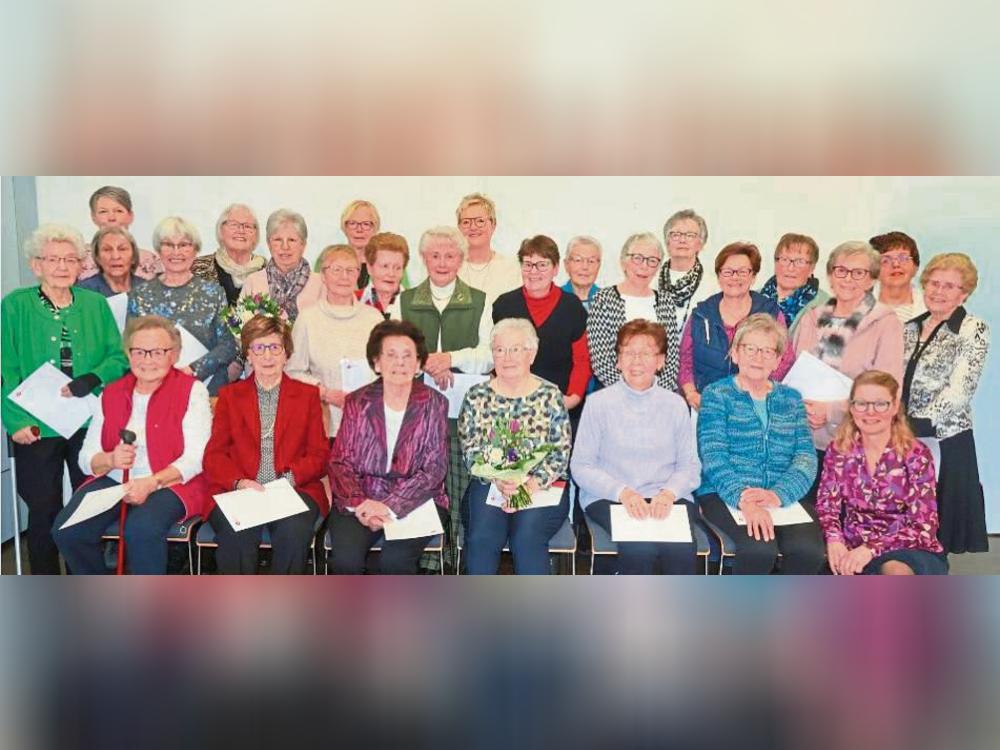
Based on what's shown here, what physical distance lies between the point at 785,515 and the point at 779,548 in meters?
0.14

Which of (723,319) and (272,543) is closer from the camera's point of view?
(272,543)

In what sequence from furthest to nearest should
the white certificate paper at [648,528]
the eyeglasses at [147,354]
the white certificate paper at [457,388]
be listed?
the white certificate paper at [457,388] → the eyeglasses at [147,354] → the white certificate paper at [648,528]

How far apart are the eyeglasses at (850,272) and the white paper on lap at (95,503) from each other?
122 inches

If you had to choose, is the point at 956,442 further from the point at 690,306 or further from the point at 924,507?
the point at 690,306

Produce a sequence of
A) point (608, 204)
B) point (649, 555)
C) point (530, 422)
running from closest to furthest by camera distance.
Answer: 1. point (649, 555)
2. point (530, 422)
3. point (608, 204)

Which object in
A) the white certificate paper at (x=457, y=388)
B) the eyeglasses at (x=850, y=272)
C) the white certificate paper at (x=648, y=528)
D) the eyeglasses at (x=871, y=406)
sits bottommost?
the white certificate paper at (x=648, y=528)

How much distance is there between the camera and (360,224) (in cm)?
379

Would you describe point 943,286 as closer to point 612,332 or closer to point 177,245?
point 612,332

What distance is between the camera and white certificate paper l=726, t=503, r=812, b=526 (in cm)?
363

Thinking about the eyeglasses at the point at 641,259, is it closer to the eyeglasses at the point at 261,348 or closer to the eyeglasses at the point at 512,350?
the eyeglasses at the point at 512,350

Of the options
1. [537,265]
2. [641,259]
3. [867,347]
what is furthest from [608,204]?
[867,347]

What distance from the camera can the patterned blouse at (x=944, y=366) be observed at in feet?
12.5

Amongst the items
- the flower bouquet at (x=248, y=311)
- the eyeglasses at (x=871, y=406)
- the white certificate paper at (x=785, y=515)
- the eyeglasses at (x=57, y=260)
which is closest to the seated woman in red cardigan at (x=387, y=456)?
the flower bouquet at (x=248, y=311)
